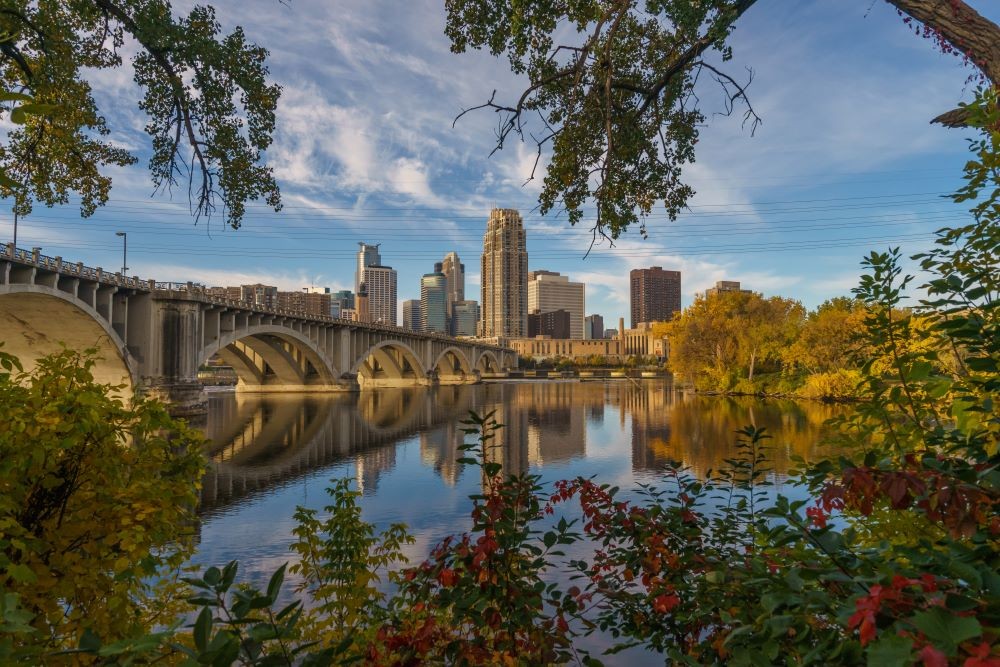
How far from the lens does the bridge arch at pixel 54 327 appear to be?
114 ft

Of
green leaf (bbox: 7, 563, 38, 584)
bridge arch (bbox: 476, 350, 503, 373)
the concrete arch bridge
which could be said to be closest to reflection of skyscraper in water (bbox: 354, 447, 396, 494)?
the concrete arch bridge

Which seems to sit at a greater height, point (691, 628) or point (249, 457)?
point (691, 628)

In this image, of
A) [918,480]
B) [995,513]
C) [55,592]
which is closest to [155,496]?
[55,592]

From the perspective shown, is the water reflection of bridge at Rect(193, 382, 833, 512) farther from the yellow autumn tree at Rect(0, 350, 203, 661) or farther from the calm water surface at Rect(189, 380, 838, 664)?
the yellow autumn tree at Rect(0, 350, 203, 661)

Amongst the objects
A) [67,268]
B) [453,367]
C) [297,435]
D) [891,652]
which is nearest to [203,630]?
[891,652]

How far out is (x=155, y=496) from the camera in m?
3.79

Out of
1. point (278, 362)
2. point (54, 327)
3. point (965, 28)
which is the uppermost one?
point (965, 28)

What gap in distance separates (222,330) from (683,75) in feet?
181

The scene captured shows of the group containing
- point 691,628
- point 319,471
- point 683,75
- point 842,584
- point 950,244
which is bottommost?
point 319,471

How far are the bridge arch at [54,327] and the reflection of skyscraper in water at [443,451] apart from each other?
1870cm

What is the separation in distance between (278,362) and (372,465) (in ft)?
180

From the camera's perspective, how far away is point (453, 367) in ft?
428

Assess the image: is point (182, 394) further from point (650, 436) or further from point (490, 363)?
point (490, 363)

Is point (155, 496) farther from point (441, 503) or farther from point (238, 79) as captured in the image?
point (441, 503)
